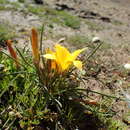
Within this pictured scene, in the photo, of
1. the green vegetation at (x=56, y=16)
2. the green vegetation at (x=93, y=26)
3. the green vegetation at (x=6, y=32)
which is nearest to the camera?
the green vegetation at (x=6, y=32)

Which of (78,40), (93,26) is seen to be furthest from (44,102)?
(93,26)

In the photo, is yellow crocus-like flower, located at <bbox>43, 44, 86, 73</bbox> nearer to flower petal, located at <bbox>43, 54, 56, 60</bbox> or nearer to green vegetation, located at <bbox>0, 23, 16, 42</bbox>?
flower petal, located at <bbox>43, 54, 56, 60</bbox>

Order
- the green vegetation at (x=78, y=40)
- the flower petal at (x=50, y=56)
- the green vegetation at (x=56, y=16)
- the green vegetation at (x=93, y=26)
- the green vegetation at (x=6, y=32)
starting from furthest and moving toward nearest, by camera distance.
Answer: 1. the green vegetation at (x=93, y=26)
2. the green vegetation at (x=56, y=16)
3. the green vegetation at (x=78, y=40)
4. the green vegetation at (x=6, y=32)
5. the flower petal at (x=50, y=56)

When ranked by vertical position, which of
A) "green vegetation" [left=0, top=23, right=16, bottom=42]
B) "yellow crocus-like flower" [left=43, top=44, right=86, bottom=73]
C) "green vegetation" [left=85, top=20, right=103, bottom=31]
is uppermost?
"yellow crocus-like flower" [left=43, top=44, right=86, bottom=73]

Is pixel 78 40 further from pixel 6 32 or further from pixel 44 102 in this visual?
pixel 44 102

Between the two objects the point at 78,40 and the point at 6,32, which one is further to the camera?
the point at 78,40

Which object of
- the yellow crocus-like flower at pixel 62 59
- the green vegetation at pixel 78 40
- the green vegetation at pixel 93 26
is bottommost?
the green vegetation at pixel 93 26

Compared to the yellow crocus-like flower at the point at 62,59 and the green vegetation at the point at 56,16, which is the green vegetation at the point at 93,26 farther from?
the yellow crocus-like flower at the point at 62,59

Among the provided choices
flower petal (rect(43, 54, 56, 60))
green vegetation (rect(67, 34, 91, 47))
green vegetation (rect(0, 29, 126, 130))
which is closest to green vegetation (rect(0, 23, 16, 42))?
green vegetation (rect(67, 34, 91, 47))

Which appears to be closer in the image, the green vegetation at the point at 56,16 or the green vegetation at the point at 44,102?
the green vegetation at the point at 44,102

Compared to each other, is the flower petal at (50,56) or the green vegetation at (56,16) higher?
the flower petal at (50,56)

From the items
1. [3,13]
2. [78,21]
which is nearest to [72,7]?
[78,21]

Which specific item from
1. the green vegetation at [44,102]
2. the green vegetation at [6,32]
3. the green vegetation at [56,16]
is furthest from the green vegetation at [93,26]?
the green vegetation at [44,102]

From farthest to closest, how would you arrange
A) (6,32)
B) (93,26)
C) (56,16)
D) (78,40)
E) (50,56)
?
(56,16) → (93,26) → (78,40) → (6,32) → (50,56)
